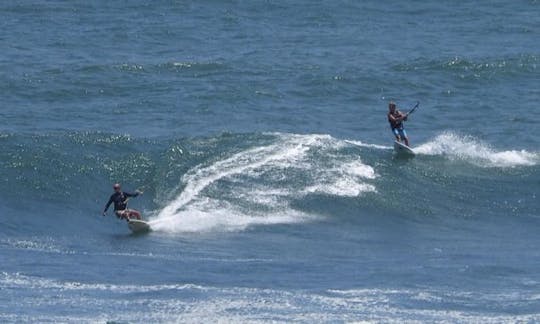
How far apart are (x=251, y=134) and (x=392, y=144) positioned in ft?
15.9

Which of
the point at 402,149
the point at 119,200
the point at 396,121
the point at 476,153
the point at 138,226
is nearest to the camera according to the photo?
the point at 138,226

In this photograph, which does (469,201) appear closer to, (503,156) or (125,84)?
(503,156)

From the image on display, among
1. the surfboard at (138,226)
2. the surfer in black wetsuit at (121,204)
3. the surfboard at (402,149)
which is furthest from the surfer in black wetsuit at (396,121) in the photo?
the surfboard at (138,226)

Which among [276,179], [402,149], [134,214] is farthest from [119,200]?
[402,149]

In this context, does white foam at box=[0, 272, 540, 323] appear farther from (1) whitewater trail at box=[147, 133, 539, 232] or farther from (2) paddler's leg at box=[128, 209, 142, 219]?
(1) whitewater trail at box=[147, 133, 539, 232]

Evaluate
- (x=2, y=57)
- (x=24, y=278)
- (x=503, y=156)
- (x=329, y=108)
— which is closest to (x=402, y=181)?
(x=503, y=156)

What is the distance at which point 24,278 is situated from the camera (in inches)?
1123

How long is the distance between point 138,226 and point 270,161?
22.8 ft

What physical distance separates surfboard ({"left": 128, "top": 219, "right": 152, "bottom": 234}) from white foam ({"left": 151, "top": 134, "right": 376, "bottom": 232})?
0.30 metres

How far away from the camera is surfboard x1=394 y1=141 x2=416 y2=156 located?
4084cm

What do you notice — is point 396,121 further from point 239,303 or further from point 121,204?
point 239,303

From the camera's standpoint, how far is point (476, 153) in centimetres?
4281

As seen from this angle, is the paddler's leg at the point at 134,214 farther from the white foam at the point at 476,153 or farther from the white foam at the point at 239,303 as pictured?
the white foam at the point at 476,153

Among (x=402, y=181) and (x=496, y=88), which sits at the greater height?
(x=496, y=88)
